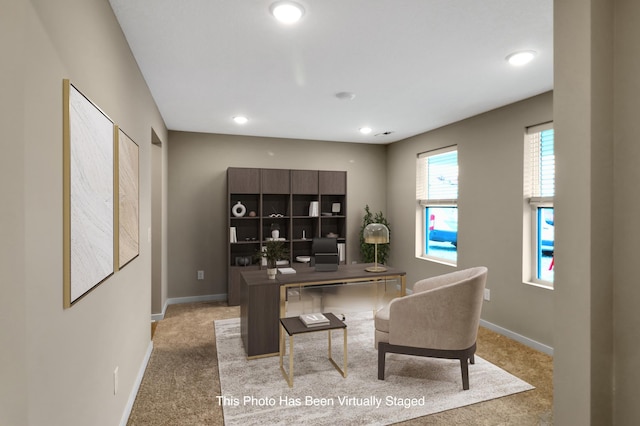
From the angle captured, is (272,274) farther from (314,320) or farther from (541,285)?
(541,285)

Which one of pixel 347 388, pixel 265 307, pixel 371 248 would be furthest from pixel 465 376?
pixel 371 248

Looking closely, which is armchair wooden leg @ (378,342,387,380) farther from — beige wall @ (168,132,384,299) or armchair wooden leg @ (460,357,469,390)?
beige wall @ (168,132,384,299)

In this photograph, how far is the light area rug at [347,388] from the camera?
241 cm

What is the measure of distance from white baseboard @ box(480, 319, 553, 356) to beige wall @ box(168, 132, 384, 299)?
132 inches

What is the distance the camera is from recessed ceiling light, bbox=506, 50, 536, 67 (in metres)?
2.55

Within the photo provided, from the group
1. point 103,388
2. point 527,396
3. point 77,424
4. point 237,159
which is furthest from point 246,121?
point 527,396

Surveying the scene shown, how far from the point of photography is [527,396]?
2650 millimetres

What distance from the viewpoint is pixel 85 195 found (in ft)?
5.02

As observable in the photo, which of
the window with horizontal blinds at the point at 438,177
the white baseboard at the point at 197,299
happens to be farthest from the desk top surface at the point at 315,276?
the white baseboard at the point at 197,299

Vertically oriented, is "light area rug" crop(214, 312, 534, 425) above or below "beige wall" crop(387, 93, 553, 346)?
below

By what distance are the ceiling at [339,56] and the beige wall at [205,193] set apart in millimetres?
1078
